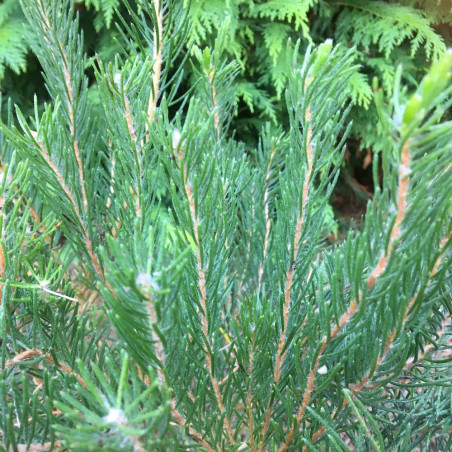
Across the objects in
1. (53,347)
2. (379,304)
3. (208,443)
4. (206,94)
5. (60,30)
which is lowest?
(208,443)

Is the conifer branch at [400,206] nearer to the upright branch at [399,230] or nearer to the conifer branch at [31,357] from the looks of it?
the upright branch at [399,230]

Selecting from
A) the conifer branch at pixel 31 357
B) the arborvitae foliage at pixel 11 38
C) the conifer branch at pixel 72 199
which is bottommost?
the conifer branch at pixel 31 357

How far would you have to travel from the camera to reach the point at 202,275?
0.50 m

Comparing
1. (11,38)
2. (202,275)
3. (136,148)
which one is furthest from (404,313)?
(11,38)

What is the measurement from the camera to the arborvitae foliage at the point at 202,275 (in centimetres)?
37

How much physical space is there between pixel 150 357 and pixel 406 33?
1.64 meters

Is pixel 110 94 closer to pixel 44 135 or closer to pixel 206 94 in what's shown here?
pixel 44 135

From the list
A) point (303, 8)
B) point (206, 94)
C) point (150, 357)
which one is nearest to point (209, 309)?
point (150, 357)

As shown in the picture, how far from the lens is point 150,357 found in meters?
0.41

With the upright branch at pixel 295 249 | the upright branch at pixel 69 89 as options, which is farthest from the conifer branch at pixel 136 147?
the upright branch at pixel 295 249

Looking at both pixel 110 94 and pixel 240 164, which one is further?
pixel 240 164

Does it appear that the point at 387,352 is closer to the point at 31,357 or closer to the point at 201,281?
the point at 201,281

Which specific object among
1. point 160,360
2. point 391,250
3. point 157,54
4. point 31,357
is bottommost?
point 31,357

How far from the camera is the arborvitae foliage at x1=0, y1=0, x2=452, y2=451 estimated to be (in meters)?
0.37
